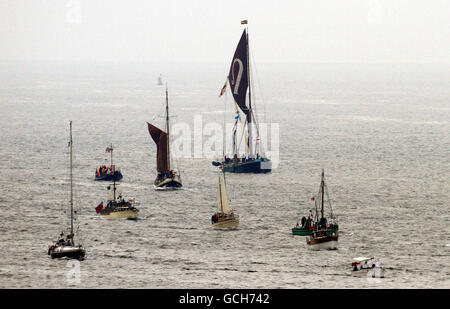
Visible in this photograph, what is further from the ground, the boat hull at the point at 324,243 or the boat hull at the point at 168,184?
the boat hull at the point at 168,184

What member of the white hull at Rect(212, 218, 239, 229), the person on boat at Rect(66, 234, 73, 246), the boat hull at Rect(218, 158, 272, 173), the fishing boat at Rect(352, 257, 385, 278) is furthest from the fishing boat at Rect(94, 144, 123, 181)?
the fishing boat at Rect(352, 257, 385, 278)

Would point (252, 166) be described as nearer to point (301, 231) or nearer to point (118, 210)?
point (118, 210)

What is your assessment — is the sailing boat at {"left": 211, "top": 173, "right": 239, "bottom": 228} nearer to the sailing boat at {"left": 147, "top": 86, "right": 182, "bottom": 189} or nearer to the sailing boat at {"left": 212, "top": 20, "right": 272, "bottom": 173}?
the sailing boat at {"left": 147, "top": 86, "right": 182, "bottom": 189}

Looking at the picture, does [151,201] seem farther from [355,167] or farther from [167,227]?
[355,167]

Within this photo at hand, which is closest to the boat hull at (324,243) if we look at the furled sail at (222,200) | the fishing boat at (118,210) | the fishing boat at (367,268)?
the fishing boat at (367,268)

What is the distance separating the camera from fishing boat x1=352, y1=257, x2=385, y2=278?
264 ft

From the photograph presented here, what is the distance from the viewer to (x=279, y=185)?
12750 centimetres

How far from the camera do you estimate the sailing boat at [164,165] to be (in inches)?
4854

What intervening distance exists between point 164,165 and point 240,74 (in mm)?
31178

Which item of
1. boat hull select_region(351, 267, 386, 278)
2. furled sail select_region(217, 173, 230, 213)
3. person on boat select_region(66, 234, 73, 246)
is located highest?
furled sail select_region(217, 173, 230, 213)

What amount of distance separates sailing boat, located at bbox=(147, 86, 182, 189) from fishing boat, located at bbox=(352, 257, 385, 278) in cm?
4648

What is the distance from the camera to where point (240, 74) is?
151375 mm

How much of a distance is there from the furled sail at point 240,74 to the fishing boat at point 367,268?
72.8 metres

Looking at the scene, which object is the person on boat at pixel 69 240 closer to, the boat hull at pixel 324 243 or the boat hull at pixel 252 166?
the boat hull at pixel 324 243
